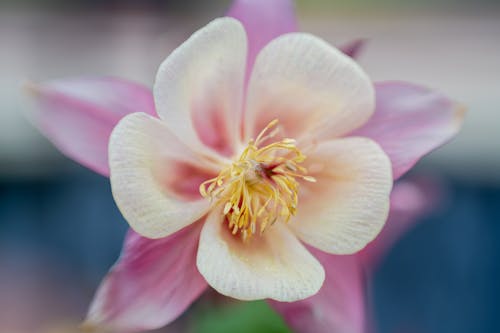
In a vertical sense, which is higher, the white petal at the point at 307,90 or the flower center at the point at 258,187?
the white petal at the point at 307,90

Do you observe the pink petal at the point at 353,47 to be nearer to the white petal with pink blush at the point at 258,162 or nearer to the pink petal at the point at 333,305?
the white petal with pink blush at the point at 258,162

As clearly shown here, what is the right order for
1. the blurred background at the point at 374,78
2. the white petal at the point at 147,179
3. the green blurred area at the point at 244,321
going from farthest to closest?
the blurred background at the point at 374,78, the green blurred area at the point at 244,321, the white petal at the point at 147,179

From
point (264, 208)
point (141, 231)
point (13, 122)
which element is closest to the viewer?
point (141, 231)

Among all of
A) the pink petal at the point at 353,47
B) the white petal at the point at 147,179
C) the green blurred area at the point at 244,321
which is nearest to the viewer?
the white petal at the point at 147,179

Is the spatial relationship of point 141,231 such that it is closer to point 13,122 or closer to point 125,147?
point 125,147

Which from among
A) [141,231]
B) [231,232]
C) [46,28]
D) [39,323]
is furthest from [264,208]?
[46,28]

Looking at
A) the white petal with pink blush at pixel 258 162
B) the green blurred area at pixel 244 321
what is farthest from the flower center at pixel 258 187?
the green blurred area at pixel 244 321
